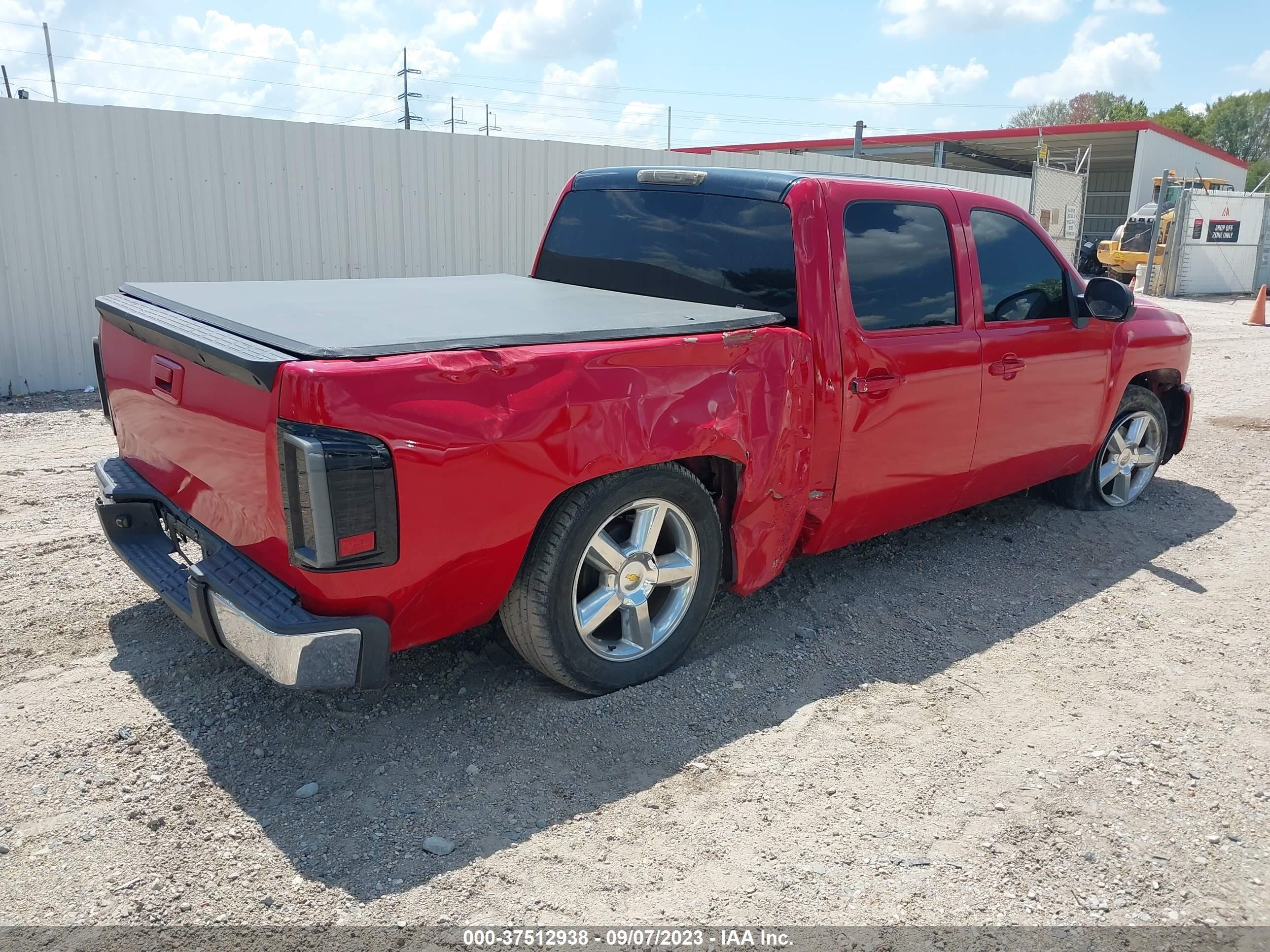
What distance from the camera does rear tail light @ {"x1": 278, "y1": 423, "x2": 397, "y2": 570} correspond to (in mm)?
2549

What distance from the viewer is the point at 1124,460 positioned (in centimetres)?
595

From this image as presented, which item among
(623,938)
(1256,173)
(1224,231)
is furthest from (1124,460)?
(1256,173)

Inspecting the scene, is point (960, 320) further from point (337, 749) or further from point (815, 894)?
point (337, 749)

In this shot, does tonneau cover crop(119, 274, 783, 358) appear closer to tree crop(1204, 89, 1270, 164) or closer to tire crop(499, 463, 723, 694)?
tire crop(499, 463, 723, 694)

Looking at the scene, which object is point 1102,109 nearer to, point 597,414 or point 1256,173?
point 1256,173

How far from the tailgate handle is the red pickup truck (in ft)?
0.06

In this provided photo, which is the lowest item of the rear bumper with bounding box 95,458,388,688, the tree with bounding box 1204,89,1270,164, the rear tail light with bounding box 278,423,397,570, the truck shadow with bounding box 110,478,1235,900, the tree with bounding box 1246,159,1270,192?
the truck shadow with bounding box 110,478,1235,900

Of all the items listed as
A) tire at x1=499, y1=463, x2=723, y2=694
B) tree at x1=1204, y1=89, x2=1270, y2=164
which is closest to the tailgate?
tire at x1=499, y1=463, x2=723, y2=694

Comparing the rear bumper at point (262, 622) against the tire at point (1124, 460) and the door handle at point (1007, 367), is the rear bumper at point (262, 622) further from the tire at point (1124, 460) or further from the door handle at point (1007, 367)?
the tire at point (1124, 460)

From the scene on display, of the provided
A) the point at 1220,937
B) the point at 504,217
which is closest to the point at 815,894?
the point at 1220,937

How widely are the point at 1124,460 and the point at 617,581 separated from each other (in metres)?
4.02

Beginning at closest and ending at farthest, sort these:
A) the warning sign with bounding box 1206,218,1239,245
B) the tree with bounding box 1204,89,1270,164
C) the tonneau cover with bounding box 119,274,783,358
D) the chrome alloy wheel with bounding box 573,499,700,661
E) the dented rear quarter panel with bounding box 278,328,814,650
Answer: the dented rear quarter panel with bounding box 278,328,814,650
the tonneau cover with bounding box 119,274,783,358
the chrome alloy wheel with bounding box 573,499,700,661
the warning sign with bounding box 1206,218,1239,245
the tree with bounding box 1204,89,1270,164

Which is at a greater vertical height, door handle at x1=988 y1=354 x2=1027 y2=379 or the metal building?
the metal building

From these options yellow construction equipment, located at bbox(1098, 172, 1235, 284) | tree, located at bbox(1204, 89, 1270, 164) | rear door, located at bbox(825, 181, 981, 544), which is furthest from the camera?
tree, located at bbox(1204, 89, 1270, 164)
